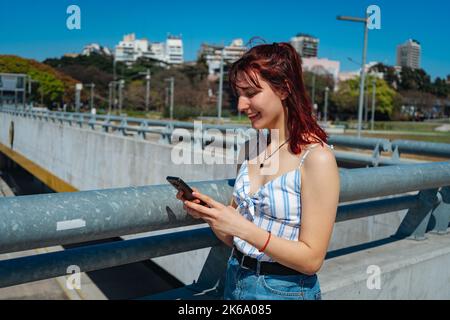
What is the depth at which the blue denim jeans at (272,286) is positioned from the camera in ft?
6.21

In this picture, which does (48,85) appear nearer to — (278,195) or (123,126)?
(123,126)

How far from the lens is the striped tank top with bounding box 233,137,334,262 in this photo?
1858mm

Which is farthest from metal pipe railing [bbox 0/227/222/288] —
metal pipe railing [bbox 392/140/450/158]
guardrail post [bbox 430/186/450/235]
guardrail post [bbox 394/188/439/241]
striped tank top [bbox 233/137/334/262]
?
metal pipe railing [bbox 392/140/450/158]

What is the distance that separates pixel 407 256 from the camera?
10.5 ft

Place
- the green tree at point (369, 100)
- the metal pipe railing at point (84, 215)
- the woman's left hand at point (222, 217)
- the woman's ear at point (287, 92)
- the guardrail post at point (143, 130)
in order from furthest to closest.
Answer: the green tree at point (369, 100) → the guardrail post at point (143, 130) → the woman's ear at point (287, 92) → the woman's left hand at point (222, 217) → the metal pipe railing at point (84, 215)

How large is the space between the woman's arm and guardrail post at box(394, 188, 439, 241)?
7.19 feet

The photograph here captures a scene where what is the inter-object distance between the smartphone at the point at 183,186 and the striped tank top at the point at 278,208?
0.23 metres

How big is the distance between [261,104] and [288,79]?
5.5 inches

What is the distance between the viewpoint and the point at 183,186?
5.76 ft

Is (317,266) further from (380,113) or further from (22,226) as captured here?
(380,113)

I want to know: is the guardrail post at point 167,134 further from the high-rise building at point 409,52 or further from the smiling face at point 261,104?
the high-rise building at point 409,52

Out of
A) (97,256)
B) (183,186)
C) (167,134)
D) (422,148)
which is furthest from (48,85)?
(183,186)

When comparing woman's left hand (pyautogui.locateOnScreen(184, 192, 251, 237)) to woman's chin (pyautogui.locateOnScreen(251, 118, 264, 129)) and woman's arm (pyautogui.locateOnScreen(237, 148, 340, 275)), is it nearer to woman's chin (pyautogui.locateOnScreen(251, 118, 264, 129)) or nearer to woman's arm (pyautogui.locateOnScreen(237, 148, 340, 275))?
woman's arm (pyautogui.locateOnScreen(237, 148, 340, 275))

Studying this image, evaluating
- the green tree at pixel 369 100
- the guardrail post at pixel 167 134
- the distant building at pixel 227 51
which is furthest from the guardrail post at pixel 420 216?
the green tree at pixel 369 100
